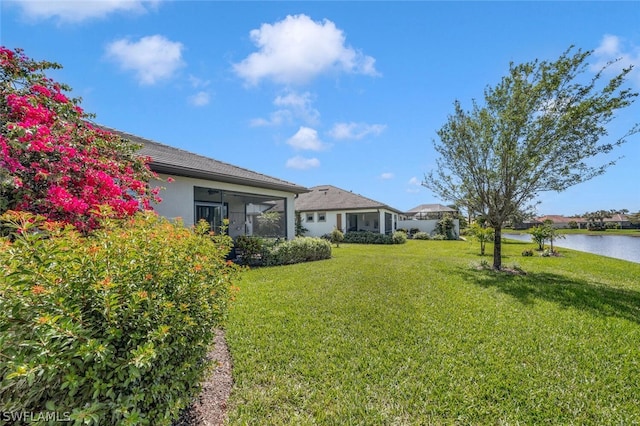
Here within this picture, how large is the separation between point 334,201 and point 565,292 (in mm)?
21421

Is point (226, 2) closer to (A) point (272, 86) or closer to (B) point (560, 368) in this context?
(A) point (272, 86)

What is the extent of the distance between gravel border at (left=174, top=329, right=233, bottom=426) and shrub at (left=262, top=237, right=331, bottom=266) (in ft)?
25.1

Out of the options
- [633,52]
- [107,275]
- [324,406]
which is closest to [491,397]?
[324,406]

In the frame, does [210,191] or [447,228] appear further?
[447,228]

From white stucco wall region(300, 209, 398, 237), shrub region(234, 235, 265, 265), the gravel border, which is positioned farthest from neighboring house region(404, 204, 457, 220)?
the gravel border

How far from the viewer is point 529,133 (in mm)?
9688

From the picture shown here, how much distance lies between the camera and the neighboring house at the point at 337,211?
87.1ft

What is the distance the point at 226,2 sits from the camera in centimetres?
789

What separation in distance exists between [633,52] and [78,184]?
577 inches

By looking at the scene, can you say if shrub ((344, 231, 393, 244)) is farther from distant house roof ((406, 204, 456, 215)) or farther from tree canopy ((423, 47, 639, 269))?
distant house roof ((406, 204, 456, 215))

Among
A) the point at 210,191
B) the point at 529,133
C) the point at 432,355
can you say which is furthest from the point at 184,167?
the point at 529,133

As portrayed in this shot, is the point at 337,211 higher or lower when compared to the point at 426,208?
lower

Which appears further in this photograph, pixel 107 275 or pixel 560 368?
pixel 560 368

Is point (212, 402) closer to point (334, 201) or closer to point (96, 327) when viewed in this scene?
point (96, 327)
